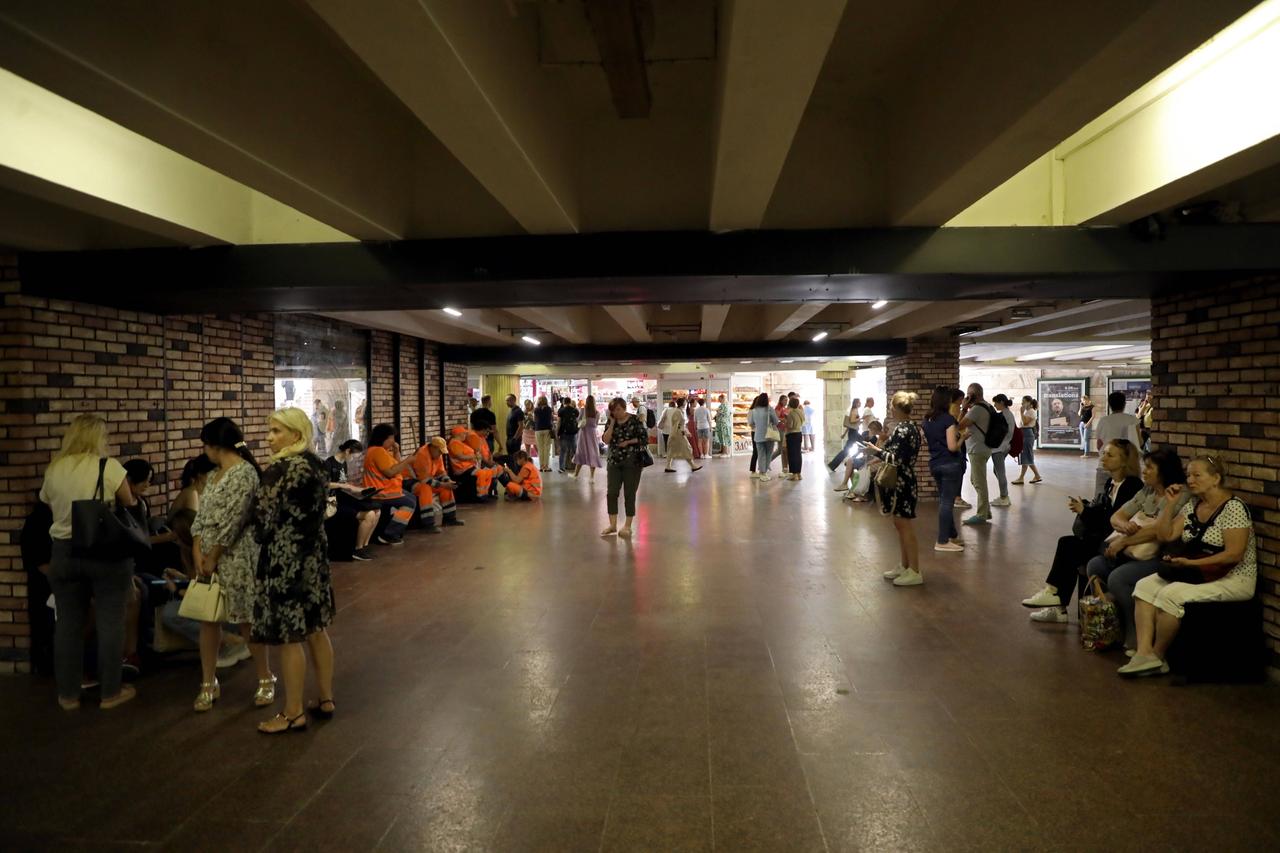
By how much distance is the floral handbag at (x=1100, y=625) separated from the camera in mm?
4344

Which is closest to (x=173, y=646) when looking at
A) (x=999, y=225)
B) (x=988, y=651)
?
(x=988, y=651)

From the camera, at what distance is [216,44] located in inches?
99.7

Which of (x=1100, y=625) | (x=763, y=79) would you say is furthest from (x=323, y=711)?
(x=1100, y=625)

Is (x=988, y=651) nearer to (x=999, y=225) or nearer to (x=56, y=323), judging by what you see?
(x=999, y=225)

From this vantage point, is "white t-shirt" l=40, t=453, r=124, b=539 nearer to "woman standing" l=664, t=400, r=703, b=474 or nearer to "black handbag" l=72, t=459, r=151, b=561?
"black handbag" l=72, t=459, r=151, b=561

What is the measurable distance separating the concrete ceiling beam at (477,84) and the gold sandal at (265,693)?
3.01 metres

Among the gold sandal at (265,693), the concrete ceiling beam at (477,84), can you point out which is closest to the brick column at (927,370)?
the concrete ceiling beam at (477,84)

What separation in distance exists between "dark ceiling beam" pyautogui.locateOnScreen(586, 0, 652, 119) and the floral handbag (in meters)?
4.23

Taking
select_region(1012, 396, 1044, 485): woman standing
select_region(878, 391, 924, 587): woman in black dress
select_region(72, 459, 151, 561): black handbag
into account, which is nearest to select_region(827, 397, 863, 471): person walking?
select_region(1012, 396, 1044, 485): woman standing

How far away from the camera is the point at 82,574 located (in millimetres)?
3713

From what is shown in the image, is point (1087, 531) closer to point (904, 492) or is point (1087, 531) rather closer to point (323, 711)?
point (904, 492)

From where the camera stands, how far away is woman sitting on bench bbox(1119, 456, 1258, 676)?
12.7 ft

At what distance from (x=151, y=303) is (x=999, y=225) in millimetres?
5832

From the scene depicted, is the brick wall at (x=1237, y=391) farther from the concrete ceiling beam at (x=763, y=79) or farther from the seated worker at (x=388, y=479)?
the seated worker at (x=388, y=479)
